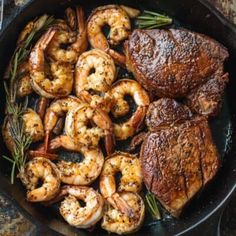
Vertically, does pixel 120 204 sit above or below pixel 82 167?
below

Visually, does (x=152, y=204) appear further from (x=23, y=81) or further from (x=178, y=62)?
(x=23, y=81)

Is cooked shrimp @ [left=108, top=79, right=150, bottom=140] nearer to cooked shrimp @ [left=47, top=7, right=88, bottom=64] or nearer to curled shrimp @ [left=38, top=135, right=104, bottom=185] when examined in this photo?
curled shrimp @ [left=38, top=135, right=104, bottom=185]

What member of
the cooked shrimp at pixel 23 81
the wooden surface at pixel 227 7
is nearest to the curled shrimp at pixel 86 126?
the cooked shrimp at pixel 23 81

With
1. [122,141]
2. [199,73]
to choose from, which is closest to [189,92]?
[199,73]

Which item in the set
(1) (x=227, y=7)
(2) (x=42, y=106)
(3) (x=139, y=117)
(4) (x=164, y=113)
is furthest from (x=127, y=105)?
(1) (x=227, y=7)

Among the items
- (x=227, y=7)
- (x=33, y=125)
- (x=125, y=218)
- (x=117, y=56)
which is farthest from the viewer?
(x=227, y=7)

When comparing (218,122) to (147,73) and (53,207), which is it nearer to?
(147,73)

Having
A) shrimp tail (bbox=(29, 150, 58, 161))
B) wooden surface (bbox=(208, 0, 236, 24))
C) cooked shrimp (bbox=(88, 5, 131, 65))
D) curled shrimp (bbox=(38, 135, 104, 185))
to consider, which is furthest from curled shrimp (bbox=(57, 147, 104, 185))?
wooden surface (bbox=(208, 0, 236, 24))
